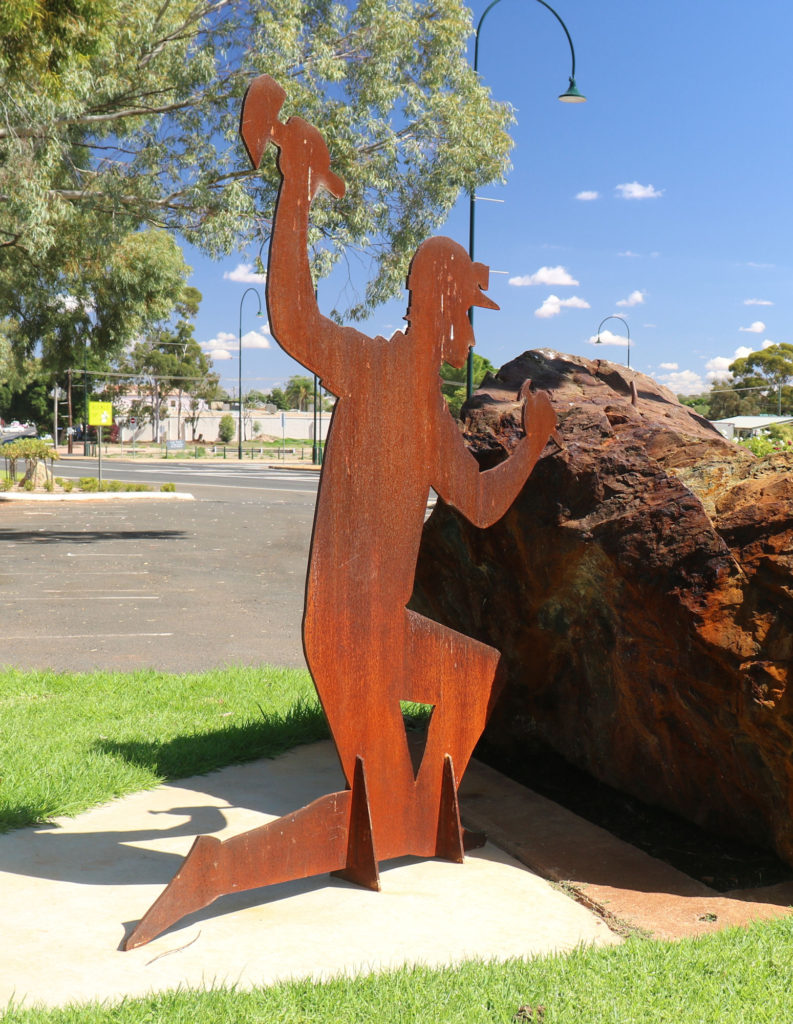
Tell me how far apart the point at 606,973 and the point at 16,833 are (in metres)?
2.43

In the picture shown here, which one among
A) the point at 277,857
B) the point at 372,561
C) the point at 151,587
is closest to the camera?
the point at 277,857

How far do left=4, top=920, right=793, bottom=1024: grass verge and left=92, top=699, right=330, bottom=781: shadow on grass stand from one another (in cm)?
218

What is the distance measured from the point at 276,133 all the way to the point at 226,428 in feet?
267

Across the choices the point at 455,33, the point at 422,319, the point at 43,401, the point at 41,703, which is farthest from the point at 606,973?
the point at 43,401

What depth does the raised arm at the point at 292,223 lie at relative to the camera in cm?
321

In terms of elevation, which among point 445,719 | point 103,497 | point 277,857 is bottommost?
point 277,857

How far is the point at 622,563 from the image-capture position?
3912 mm

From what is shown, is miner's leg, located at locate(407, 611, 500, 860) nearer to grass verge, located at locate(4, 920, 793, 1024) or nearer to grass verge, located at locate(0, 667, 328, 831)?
grass verge, located at locate(4, 920, 793, 1024)

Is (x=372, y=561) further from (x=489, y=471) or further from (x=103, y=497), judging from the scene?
(x=103, y=497)

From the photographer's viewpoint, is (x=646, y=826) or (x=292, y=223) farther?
(x=646, y=826)

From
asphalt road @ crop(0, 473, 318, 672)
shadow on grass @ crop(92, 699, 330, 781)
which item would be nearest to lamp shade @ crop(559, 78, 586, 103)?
asphalt road @ crop(0, 473, 318, 672)

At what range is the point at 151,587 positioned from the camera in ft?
36.2

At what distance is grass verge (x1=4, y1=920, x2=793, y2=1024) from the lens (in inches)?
106

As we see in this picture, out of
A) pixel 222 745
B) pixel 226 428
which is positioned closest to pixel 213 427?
pixel 226 428
